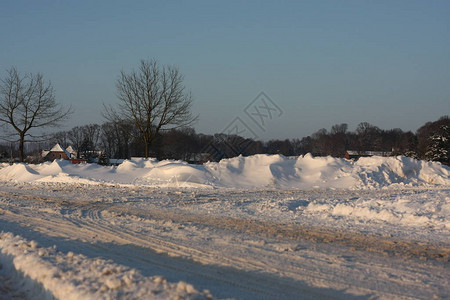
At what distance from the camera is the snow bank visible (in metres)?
22.3

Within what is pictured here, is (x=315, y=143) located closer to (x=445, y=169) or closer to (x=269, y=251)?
(x=445, y=169)

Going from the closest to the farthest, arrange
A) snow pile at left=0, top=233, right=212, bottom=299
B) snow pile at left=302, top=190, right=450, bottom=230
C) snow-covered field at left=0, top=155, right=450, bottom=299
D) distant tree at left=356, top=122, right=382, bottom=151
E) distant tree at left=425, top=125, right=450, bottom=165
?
snow pile at left=0, top=233, right=212, bottom=299, snow-covered field at left=0, top=155, right=450, bottom=299, snow pile at left=302, top=190, right=450, bottom=230, distant tree at left=425, top=125, right=450, bottom=165, distant tree at left=356, top=122, right=382, bottom=151

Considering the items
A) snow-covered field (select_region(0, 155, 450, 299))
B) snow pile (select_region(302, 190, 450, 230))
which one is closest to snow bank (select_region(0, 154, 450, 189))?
snow-covered field (select_region(0, 155, 450, 299))

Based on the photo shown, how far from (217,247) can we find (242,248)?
0.44 m

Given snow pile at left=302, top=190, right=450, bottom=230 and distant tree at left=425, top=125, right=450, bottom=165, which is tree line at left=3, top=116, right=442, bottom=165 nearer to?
distant tree at left=425, top=125, right=450, bottom=165

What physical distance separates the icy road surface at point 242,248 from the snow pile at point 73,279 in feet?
0.07

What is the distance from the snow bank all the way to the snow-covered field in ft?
16.9

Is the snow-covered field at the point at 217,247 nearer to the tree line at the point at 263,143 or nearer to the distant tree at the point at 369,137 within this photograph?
the tree line at the point at 263,143

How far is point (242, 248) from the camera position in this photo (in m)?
7.37

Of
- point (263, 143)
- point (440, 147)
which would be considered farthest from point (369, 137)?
point (440, 147)

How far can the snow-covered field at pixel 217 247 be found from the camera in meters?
5.18

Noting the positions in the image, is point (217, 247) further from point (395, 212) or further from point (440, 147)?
point (440, 147)

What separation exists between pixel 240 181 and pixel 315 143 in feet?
287

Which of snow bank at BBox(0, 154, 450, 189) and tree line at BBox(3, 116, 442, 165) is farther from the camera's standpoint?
tree line at BBox(3, 116, 442, 165)
